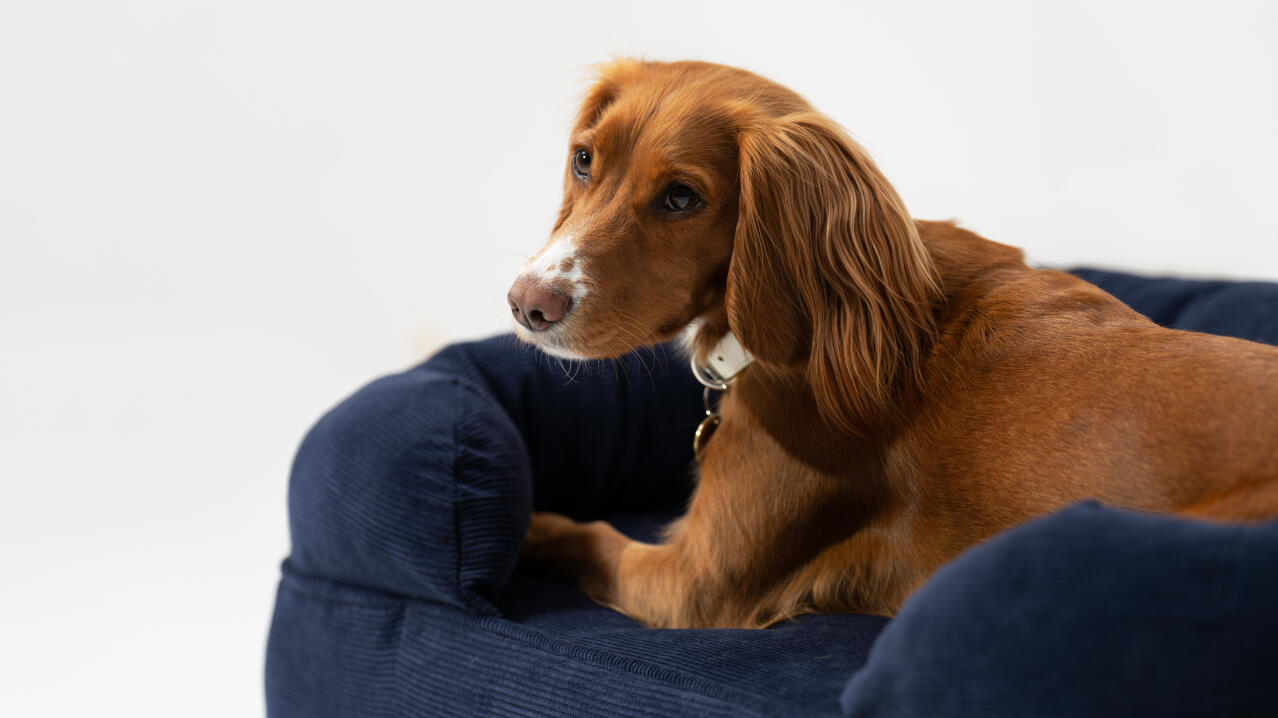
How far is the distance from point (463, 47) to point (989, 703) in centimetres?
302

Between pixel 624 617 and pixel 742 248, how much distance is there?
80 cm

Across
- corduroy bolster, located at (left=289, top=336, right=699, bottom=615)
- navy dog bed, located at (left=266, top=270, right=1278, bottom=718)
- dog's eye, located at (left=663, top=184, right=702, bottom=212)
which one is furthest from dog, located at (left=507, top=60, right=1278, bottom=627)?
corduroy bolster, located at (left=289, top=336, right=699, bottom=615)

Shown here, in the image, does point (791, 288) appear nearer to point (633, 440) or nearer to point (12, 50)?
point (633, 440)

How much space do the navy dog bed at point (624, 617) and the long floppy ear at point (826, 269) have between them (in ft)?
1.49

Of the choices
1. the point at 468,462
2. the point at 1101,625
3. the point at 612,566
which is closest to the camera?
the point at 1101,625

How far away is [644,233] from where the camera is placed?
1768 millimetres

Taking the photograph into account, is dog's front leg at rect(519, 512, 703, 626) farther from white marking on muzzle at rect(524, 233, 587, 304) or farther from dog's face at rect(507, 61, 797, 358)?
white marking on muzzle at rect(524, 233, 587, 304)

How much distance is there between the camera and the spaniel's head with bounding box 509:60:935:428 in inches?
68.1

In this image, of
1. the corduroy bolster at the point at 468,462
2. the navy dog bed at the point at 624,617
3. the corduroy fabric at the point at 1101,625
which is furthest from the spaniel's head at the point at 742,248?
the corduroy fabric at the point at 1101,625

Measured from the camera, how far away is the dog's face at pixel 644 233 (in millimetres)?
1726

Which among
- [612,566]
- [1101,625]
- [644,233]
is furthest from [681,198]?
[1101,625]

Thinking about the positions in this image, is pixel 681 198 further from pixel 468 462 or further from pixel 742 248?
pixel 468 462

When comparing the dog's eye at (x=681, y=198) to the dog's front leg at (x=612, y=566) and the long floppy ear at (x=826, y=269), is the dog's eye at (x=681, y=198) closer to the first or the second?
the long floppy ear at (x=826, y=269)

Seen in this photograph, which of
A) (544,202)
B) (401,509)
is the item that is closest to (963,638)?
(401,509)
